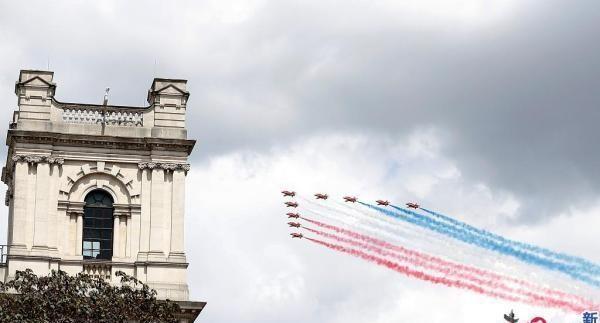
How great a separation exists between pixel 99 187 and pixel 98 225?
80.4 inches

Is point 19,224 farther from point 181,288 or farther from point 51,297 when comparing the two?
point 51,297

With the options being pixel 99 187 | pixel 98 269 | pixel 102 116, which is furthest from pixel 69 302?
pixel 102 116

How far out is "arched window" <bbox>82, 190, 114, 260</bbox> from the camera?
80.6 m

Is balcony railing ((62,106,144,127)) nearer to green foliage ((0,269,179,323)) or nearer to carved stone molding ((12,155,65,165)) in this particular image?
carved stone molding ((12,155,65,165))

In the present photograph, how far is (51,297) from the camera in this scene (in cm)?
6381

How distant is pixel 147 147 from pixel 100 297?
18.0 metres

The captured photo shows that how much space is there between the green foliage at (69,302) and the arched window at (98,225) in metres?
13.3

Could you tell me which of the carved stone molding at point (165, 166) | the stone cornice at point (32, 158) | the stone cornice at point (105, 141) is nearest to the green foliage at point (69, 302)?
the stone cornice at point (32, 158)

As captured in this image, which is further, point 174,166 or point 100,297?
point 174,166

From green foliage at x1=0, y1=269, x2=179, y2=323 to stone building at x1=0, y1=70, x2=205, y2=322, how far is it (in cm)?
1219

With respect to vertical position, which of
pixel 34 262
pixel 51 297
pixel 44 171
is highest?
pixel 44 171

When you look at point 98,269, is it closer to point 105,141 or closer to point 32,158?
point 32,158

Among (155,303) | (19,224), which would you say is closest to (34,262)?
(19,224)

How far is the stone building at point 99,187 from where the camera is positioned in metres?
79.6
